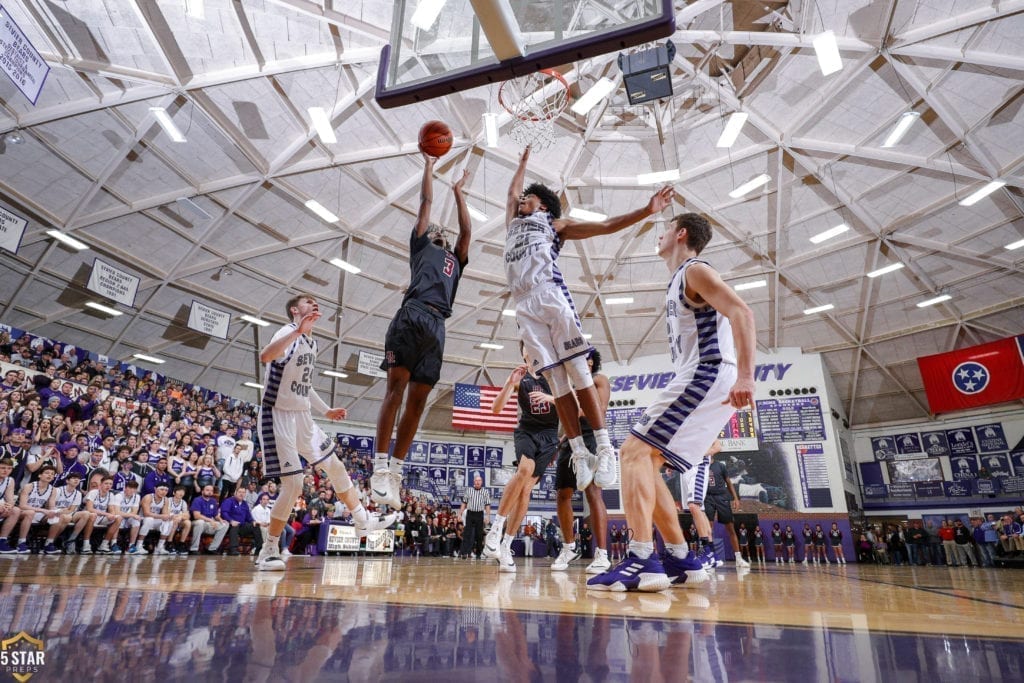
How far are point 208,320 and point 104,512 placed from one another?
32.6 ft

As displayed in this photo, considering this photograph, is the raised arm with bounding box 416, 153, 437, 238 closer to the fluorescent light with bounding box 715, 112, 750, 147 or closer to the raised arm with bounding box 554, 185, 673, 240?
the raised arm with bounding box 554, 185, 673, 240

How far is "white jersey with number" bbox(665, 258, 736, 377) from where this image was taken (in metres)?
2.66

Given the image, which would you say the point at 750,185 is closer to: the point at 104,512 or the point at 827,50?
the point at 827,50

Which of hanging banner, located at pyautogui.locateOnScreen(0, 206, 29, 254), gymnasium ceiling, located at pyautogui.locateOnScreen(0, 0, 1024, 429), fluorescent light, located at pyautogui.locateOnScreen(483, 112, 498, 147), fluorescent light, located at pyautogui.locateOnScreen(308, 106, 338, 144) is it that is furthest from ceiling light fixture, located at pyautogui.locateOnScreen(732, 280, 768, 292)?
hanging banner, located at pyautogui.locateOnScreen(0, 206, 29, 254)

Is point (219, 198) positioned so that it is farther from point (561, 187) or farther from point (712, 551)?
point (712, 551)

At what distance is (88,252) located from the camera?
46.3 feet

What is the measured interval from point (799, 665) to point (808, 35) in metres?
12.1

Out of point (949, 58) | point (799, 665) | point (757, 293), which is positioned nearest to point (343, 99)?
point (949, 58)

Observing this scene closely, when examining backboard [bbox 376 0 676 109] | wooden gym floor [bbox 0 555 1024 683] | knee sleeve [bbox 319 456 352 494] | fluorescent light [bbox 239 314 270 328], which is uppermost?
fluorescent light [bbox 239 314 270 328]

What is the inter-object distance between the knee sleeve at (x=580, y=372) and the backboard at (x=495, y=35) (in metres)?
1.98

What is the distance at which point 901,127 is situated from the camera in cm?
1098

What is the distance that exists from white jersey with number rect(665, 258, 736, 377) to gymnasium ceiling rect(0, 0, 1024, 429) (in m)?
9.00

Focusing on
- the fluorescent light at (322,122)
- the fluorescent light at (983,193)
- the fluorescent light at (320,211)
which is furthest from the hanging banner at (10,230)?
the fluorescent light at (983,193)

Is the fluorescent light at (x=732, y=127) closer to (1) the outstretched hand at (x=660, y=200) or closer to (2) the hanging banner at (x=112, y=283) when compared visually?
(1) the outstretched hand at (x=660, y=200)
